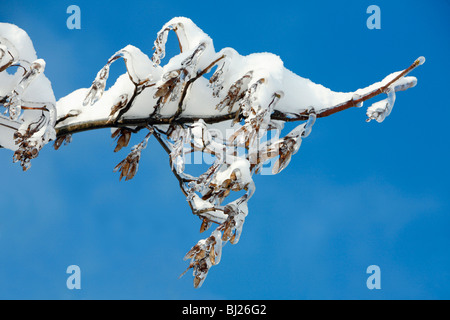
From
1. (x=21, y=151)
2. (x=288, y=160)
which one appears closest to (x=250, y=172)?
(x=288, y=160)

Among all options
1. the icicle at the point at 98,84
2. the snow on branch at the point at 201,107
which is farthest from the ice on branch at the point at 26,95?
the icicle at the point at 98,84

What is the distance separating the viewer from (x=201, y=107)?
405cm

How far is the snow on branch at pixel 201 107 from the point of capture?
3.46m

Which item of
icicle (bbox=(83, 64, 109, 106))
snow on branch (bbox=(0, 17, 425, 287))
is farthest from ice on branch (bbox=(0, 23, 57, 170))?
icicle (bbox=(83, 64, 109, 106))

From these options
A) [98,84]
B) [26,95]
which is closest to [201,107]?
[98,84]

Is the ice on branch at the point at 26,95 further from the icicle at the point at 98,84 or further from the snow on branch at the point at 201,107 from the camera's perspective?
the icicle at the point at 98,84

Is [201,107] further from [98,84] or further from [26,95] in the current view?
[26,95]

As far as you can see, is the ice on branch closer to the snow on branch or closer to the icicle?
the snow on branch

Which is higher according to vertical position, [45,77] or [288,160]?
[45,77]

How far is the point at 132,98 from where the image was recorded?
396 cm

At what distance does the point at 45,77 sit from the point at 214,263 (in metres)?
2.39

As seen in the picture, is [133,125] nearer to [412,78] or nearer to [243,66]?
[243,66]

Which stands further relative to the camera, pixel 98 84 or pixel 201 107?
pixel 201 107

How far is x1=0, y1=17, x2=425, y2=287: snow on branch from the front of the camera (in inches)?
136
